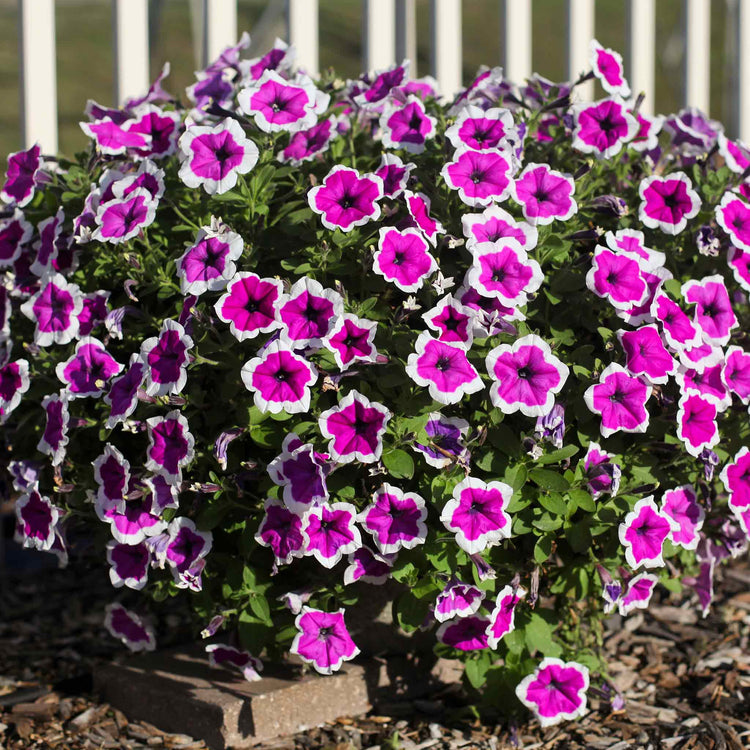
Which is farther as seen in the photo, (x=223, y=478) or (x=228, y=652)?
(x=228, y=652)

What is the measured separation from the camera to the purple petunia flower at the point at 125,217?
220cm

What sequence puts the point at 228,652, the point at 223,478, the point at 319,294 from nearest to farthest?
the point at 319,294 → the point at 223,478 → the point at 228,652

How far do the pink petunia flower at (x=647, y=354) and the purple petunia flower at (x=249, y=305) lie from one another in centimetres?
72

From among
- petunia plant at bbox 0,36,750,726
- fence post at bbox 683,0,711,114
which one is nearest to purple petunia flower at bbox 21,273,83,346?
petunia plant at bbox 0,36,750,726

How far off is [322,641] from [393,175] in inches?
40.0

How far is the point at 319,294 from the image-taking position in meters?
2.06

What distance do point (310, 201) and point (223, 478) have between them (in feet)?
2.00

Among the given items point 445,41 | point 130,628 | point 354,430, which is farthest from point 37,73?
point 354,430

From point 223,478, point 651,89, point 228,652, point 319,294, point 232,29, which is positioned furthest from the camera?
point 651,89

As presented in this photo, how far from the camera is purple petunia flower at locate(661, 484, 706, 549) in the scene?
2284 mm

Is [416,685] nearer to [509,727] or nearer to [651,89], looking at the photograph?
[509,727]

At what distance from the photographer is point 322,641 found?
2.25 metres

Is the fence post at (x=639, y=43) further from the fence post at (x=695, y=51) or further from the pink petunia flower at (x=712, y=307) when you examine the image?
the pink petunia flower at (x=712, y=307)

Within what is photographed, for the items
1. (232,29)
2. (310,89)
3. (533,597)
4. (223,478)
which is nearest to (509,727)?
(533,597)
